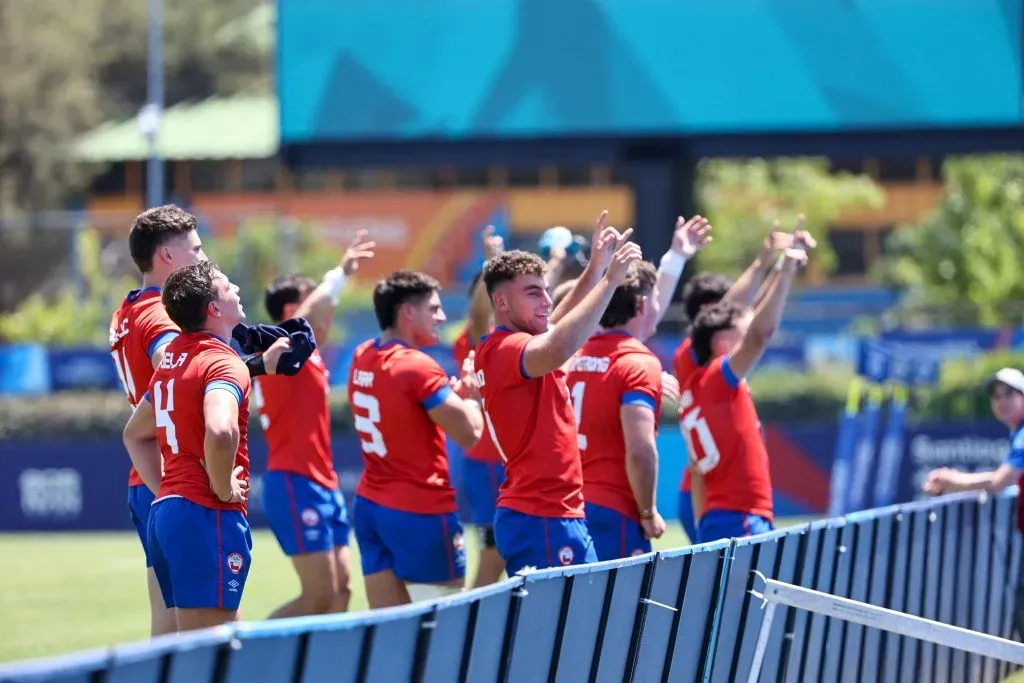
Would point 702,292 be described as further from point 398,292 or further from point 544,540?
point 544,540

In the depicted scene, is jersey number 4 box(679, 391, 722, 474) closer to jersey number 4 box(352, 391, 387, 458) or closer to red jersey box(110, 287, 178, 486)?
jersey number 4 box(352, 391, 387, 458)

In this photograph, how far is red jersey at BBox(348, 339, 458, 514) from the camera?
7754 millimetres

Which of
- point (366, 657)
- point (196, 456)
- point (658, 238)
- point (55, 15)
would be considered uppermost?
point (55, 15)

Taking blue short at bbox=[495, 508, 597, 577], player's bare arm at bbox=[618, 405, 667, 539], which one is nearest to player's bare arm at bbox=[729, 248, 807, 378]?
player's bare arm at bbox=[618, 405, 667, 539]

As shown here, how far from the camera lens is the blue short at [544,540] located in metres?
6.53

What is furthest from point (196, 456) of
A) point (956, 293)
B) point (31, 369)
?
point (956, 293)

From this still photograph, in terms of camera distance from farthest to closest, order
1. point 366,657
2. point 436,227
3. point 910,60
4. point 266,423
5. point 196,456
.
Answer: point 436,227 < point 910,60 < point 266,423 < point 196,456 < point 366,657

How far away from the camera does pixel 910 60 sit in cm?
1820


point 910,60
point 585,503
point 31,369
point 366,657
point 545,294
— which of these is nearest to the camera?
point 366,657

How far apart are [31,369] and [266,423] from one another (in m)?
15.8

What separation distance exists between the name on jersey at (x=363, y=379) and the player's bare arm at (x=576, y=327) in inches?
70.7

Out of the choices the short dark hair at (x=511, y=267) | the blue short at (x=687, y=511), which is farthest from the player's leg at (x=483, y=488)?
the short dark hair at (x=511, y=267)

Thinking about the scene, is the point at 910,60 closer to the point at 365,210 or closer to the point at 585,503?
the point at 585,503

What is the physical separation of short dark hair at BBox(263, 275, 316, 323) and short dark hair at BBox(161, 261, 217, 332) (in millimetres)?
3142
